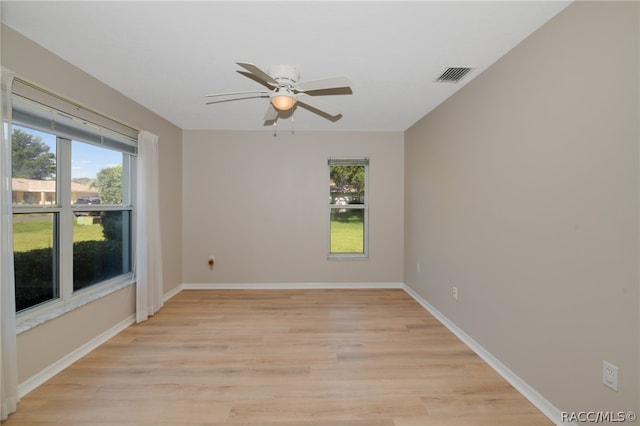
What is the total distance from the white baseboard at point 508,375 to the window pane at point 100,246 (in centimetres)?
382

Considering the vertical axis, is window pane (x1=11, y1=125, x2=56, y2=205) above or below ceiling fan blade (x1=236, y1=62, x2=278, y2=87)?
below

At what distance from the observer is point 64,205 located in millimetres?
2412

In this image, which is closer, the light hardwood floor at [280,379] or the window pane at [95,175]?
the light hardwood floor at [280,379]

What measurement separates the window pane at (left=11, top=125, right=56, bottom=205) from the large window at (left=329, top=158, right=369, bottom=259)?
333 centimetres

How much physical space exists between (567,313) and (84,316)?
12.5 ft

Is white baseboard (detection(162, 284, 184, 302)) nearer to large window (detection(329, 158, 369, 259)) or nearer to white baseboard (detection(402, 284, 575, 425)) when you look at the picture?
large window (detection(329, 158, 369, 259))

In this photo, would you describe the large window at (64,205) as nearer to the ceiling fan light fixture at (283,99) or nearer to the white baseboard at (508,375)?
the ceiling fan light fixture at (283,99)

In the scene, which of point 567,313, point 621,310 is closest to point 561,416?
point 567,313

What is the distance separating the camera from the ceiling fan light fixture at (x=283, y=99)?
2.01 meters

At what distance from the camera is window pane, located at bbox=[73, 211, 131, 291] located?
8.59ft

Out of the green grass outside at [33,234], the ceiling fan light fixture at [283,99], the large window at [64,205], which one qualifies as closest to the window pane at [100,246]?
the large window at [64,205]

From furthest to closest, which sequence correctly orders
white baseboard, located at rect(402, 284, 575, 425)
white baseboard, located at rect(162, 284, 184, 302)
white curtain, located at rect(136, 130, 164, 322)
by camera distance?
white baseboard, located at rect(162, 284, 184, 302) → white curtain, located at rect(136, 130, 164, 322) → white baseboard, located at rect(402, 284, 575, 425)

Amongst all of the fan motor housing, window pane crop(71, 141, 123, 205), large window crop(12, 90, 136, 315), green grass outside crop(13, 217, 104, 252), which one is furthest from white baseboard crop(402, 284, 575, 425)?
window pane crop(71, 141, 123, 205)

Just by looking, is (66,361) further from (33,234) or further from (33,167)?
(33,167)
